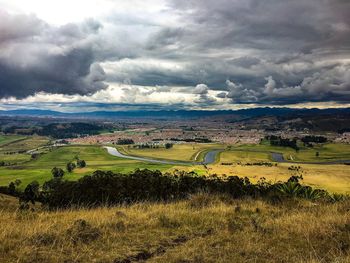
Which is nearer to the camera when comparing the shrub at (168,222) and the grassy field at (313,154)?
the shrub at (168,222)

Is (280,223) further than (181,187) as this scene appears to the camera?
No

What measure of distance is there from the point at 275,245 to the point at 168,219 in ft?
10.9

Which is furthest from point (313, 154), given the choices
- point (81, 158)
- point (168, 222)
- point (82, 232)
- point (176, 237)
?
point (82, 232)

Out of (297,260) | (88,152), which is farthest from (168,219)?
(88,152)

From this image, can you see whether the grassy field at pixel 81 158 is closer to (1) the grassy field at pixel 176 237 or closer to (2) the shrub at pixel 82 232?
(1) the grassy field at pixel 176 237

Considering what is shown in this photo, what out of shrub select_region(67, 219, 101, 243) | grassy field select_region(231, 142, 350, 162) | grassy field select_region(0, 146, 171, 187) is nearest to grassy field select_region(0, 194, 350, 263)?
shrub select_region(67, 219, 101, 243)

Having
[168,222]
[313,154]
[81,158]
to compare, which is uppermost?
[168,222]

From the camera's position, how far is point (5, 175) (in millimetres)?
110750

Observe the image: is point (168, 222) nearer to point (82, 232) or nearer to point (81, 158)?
point (82, 232)

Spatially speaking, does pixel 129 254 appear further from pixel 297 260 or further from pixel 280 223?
pixel 280 223

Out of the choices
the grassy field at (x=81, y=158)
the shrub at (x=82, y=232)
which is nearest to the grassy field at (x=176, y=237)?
the shrub at (x=82, y=232)

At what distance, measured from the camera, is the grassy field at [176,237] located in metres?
6.85

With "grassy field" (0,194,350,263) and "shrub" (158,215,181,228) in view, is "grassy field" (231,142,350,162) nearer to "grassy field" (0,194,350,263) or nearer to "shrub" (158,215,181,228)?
"grassy field" (0,194,350,263)

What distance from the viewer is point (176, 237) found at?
8.48 m
